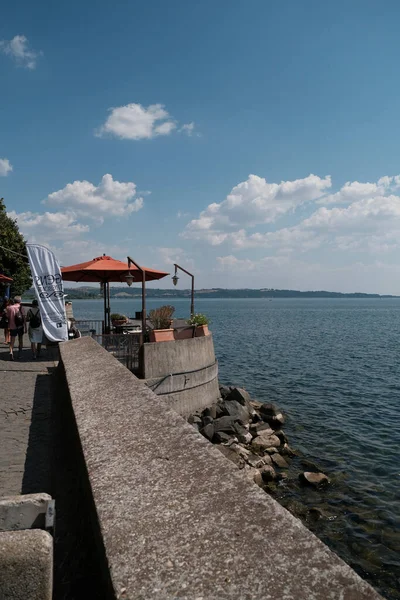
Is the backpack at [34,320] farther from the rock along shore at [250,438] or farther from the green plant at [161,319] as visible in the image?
the rock along shore at [250,438]

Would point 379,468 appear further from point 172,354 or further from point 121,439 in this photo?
point 121,439

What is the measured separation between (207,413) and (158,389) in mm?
Answer: 2746

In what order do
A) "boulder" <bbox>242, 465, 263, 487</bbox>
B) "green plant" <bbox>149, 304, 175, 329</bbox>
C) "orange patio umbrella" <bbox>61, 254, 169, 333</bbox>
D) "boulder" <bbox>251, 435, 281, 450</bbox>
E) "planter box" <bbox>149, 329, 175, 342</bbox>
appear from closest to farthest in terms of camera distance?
"boulder" <bbox>242, 465, 263, 487</bbox> → "planter box" <bbox>149, 329, 175, 342</bbox> → "green plant" <bbox>149, 304, 175, 329</bbox> → "boulder" <bbox>251, 435, 281, 450</bbox> → "orange patio umbrella" <bbox>61, 254, 169, 333</bbox>

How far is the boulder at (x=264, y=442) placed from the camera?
12.9 metres

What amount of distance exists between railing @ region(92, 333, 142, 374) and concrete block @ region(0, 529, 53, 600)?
31.9ft

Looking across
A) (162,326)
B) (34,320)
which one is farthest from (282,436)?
(34,320)

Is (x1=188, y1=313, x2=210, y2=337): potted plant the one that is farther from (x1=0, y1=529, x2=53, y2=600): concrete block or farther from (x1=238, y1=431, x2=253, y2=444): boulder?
(x1=0, y1=529, x2=53, y2=600): concrete block

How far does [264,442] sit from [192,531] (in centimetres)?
1154

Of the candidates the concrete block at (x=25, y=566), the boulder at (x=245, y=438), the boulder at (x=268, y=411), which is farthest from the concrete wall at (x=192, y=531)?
the boulder at (x=268, y=411)

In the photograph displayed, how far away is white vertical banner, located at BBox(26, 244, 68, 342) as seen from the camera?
1184 centimetres

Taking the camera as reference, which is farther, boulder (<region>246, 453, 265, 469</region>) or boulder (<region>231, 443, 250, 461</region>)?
boulder (<region>231, 443, 250, 461</region>)

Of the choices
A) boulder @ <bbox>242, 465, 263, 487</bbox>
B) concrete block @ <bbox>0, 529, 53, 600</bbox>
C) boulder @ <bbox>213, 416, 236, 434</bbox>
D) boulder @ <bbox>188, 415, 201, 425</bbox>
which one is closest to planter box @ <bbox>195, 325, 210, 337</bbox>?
boulder @ <bbox>188, 415, 201, 425</bbox>

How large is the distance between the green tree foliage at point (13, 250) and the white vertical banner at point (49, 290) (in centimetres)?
2223

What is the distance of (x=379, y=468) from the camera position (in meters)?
12.0
